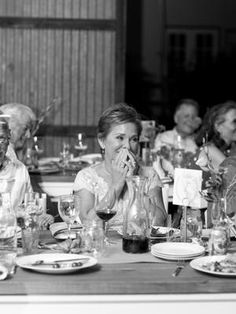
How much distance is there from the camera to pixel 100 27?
705cm

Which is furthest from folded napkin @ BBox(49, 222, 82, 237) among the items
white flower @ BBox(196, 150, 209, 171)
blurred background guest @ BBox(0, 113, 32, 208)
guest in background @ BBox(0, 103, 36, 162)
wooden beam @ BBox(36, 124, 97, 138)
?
wooden beam @ BBox(36, 124, 97, 138)

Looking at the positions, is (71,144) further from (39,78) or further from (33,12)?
(33,12)

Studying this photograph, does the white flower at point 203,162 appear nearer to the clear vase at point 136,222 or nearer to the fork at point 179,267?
the clear vase at point 136,222

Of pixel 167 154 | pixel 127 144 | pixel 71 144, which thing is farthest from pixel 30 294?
pixel 71 144

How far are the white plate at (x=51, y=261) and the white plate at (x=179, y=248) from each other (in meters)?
0.31

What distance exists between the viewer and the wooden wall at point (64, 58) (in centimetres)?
704

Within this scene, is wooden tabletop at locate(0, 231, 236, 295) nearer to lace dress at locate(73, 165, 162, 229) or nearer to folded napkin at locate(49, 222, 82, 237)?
folded napkin at locate(49, 222, 82, 237)

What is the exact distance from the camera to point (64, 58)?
7.10 m

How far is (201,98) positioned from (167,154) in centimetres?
510

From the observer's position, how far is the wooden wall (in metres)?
7.04

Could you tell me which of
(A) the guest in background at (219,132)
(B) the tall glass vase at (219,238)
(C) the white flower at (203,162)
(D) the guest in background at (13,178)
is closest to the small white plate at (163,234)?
(B) the tall glass vase at (219,238)

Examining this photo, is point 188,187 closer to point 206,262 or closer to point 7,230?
point 206,262

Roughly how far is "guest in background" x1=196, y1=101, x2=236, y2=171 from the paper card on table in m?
2.16

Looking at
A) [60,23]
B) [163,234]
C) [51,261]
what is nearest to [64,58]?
[60,23]
